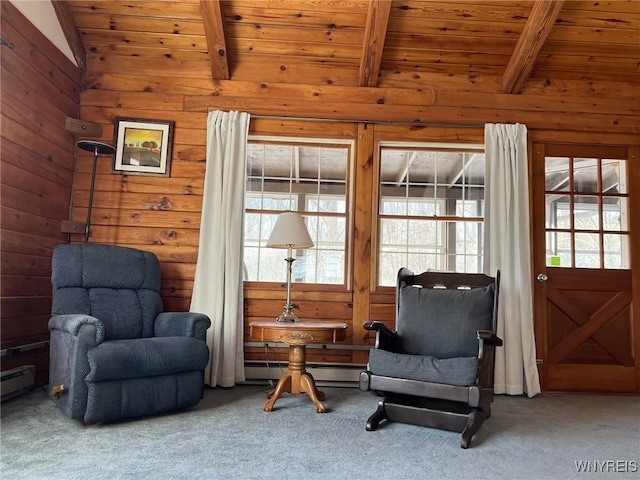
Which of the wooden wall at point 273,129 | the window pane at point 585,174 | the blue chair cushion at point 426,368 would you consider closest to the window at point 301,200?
the wooden wall at point 273,129

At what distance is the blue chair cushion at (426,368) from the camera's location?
2.35 meters

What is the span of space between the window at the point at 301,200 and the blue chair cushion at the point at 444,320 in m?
0.99

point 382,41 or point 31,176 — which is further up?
point 382,41

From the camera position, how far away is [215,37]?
3.46m

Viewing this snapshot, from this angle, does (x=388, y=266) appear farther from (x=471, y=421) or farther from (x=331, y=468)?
(x=331, y=468)

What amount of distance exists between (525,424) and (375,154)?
2.26 metres

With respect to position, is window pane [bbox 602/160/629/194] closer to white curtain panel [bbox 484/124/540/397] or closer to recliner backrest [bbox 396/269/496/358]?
white curtain panel [bbox 484/124/540/397]

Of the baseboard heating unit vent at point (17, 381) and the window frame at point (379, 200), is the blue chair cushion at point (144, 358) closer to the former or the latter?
the baseboard heating unit vent at point (17, 381)

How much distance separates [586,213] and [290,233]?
2.55 m

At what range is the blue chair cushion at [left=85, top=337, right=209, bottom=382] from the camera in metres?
2.38

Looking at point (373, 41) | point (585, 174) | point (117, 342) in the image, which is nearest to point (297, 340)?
point (117, 342)

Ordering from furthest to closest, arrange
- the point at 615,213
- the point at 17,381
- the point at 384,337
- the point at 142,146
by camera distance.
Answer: the point at 615,213 → the point at 142,146 → the point at 17,381 → the point at 384,337

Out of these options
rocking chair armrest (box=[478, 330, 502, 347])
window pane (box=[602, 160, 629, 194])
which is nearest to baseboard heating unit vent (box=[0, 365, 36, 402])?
rocking chair armrest (box=[478, 330, 502, 347])

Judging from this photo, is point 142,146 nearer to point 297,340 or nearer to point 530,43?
point 297,340
